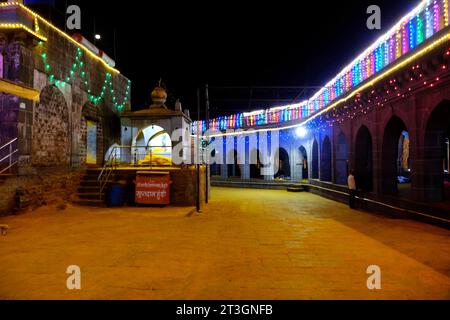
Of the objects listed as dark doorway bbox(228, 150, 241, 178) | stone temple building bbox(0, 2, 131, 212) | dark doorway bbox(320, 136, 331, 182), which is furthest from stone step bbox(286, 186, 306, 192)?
stone temple building bbox(0, 2, 131, 212)

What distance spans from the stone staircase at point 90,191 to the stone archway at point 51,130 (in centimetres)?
112

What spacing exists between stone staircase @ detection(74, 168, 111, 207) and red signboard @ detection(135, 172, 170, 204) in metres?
1.64

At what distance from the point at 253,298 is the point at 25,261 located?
15.0 ft

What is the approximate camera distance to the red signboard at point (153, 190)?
526 inches

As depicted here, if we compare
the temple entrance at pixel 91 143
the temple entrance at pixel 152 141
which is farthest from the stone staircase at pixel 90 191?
the temple entrance at pixel 152 141

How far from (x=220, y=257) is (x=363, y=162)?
38.1 ft

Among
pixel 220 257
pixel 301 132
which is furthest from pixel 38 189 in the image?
pixel 301 132

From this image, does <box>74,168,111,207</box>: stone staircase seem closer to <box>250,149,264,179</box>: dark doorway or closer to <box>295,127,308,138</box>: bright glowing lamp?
<box>295,127,308,138</box>: bright glowing lamp

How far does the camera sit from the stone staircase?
43.3 ft

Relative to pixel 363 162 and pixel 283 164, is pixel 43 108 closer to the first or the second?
pixel 363 162

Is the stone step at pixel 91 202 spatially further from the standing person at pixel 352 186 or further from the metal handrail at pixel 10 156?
the standing person at pixel 352 186

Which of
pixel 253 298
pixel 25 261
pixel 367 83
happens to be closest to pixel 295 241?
pixel 253 298

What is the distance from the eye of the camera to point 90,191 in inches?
548

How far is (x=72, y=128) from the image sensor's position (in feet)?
47.3
